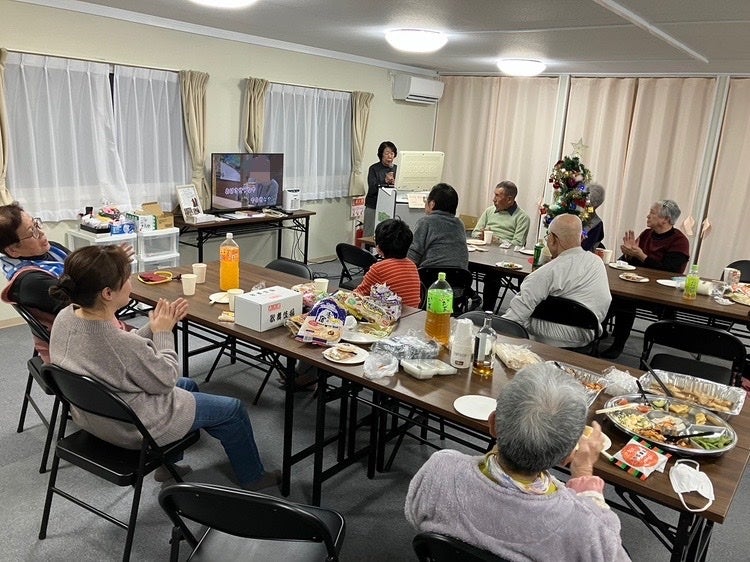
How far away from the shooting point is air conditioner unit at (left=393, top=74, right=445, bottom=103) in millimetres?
7344

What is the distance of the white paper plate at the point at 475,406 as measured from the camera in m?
1.92

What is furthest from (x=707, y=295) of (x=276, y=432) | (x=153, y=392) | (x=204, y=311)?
(x=153, y=392)

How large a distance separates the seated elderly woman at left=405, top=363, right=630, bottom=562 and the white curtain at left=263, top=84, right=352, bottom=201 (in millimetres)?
5372

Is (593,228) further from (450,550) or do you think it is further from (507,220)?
(450,550)

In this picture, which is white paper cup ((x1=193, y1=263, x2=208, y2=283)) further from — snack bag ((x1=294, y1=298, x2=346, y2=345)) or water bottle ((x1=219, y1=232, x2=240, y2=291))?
snack bag ((x1=294, y1=298, x2=346, y2=345))

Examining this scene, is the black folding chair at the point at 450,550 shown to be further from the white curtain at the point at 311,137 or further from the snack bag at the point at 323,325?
the white curtain at the point at 311,137

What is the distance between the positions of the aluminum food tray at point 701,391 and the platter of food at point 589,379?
5.9 inches

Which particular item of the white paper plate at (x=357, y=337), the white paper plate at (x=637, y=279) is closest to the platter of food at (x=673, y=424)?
the white paper plate at (x=357, y=337)

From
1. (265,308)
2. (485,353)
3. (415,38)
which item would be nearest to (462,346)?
(485,353)

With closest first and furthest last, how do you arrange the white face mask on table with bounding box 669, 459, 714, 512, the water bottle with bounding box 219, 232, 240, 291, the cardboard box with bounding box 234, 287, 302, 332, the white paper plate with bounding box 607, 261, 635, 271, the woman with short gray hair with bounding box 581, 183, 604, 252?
1. the white face mask on table with bounding box 669, 459, 714, 512
2. the cardboard box with bounding box 234, 287, 302, 332
3. the water bottle with bounding box 219, 232, 240, 291
4. the white paper plate with bounding box 607, 261, 635, 271
5. the woman with short gray hair with bounding box 581, 183, 604, 252

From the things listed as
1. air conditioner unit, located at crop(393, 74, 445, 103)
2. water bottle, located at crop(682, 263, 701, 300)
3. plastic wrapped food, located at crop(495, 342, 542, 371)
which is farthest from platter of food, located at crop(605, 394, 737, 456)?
air conditioner unit, located at crop(393, 74, 445, 103)

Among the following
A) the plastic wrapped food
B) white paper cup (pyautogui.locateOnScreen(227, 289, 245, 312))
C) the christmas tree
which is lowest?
the plastic wrapped food

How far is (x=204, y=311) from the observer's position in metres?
2.76

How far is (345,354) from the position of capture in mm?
2320
